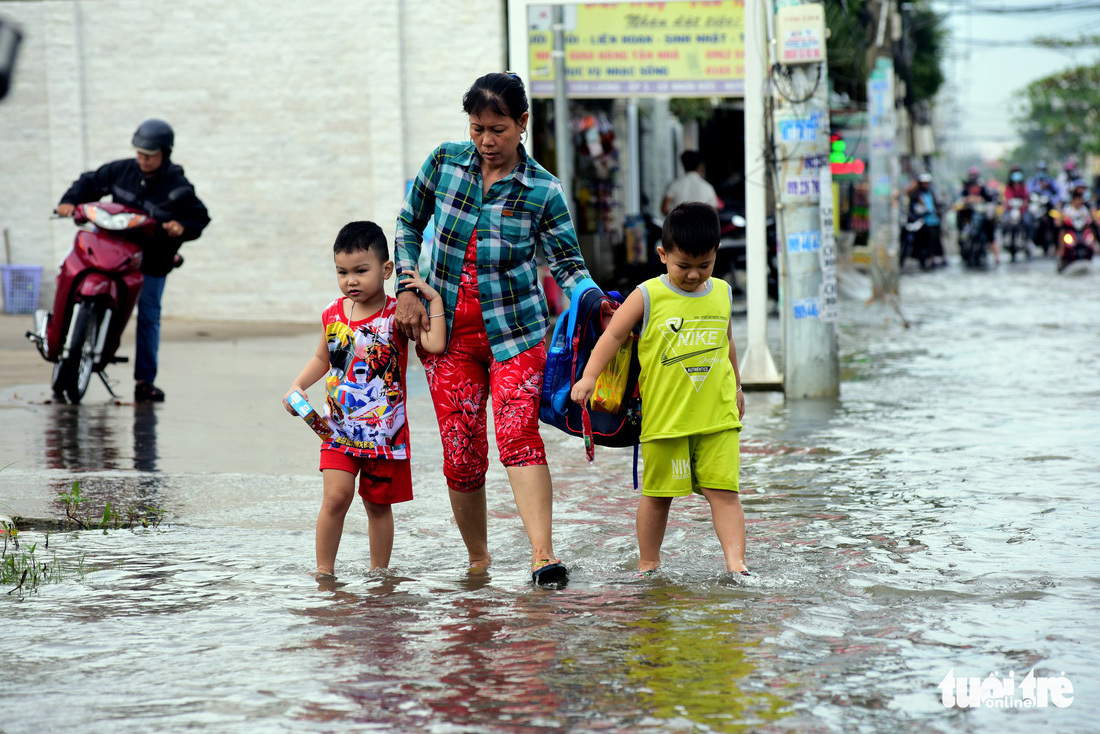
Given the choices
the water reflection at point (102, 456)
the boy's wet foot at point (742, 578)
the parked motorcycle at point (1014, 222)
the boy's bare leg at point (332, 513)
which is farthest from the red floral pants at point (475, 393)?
the parked motorcycle at point (1014, 222)

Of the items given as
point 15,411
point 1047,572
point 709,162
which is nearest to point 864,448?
point 1047,572

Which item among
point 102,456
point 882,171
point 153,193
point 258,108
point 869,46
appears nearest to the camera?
point 102,456

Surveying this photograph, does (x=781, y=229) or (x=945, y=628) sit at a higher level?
(x=781, y=229)

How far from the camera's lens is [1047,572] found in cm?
472

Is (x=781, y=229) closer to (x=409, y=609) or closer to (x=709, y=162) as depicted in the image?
(x=409, y=609)

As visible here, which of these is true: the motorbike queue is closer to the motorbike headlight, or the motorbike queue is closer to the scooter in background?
the scooter in background

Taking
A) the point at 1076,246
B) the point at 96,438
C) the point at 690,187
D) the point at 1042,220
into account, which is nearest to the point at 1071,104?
the point at 1042,220

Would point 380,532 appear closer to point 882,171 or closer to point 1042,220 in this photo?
point 882,171

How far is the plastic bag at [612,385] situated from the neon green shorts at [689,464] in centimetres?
19

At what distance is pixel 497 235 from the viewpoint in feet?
15.3

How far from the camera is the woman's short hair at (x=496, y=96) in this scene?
455 centimetres

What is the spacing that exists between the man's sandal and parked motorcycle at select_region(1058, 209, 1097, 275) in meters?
23.5

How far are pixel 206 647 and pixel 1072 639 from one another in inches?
99.2

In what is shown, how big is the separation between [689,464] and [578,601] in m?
0.66
